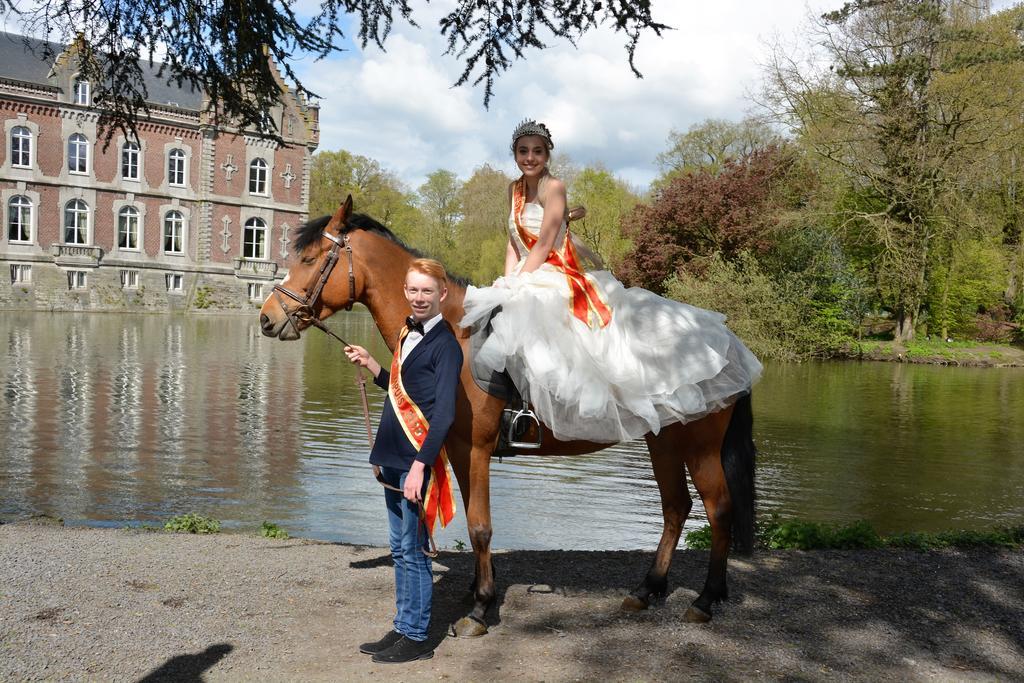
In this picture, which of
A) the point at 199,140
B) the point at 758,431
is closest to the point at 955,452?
the point at 758,431

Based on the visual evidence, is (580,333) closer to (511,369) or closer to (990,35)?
(511,369)

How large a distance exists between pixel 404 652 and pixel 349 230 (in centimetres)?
245

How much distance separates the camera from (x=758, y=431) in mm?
15164

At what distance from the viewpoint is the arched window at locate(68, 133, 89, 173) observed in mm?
45406

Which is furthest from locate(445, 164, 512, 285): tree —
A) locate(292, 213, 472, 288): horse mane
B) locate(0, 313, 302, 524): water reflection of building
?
locate(292, 213, 472, 288): horse mane

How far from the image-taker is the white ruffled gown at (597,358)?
4.60 m

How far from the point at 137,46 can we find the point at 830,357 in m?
30.5

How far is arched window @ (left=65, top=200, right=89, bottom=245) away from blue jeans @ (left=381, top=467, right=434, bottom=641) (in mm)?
47471

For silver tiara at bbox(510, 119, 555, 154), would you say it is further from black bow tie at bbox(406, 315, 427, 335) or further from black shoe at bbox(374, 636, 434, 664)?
black shoe at bbox(374, 636, 434, 664)

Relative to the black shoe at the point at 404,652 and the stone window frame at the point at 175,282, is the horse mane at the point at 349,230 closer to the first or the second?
the black shoe at the point at 404,652

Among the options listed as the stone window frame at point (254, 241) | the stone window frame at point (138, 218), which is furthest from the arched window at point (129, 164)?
the stone window frame at point (254, 241)

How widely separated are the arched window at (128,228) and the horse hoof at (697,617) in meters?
48.0

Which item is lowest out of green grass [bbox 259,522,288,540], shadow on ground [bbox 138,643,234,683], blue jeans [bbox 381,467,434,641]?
green grass [bbox 259,522,288,540]

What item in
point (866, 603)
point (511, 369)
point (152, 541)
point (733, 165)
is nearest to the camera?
point (511, 369)
